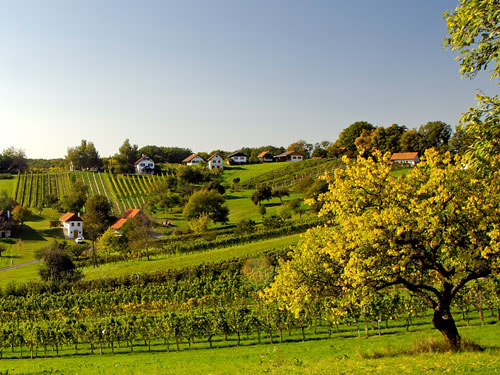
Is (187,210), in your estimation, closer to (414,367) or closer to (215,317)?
(215,317)

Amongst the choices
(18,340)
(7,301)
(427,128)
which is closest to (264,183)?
(427,128)

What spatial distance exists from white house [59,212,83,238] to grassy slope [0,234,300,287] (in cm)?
1964

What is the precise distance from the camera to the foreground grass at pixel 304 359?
45.7 feet

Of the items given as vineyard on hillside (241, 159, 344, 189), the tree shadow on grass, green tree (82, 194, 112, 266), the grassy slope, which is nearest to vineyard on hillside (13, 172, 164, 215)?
green tree (82, 194, 112, 266)

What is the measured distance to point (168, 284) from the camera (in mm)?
46156

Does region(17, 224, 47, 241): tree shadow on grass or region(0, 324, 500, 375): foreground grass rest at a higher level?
region(17, 224, 47, 241): tree shadow on grass

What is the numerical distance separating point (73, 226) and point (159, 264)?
32.7 meters

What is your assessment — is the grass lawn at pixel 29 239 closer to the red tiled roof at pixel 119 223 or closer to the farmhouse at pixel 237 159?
the red tiled roof at pixel 119 223

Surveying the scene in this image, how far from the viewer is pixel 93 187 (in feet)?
371

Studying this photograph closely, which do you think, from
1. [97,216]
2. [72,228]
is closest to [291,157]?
[97,216]

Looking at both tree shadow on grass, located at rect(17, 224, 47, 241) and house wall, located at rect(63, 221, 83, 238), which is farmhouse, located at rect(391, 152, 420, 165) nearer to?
house wall, located at rect(63, 221, 83, 238)

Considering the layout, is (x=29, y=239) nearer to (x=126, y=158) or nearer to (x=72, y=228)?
(x=72, y=228)

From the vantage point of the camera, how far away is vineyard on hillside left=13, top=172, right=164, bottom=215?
10069cm

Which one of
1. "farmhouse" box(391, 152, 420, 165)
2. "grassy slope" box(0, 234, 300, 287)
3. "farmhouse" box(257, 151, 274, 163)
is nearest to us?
"grassy slope" box(0, 234, 300, 287)
